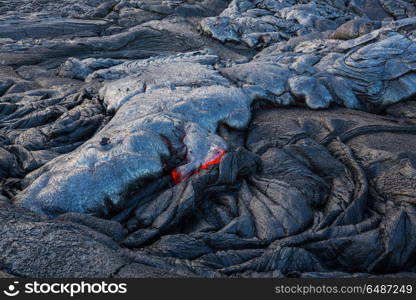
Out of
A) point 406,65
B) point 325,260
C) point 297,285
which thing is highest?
point 406,65

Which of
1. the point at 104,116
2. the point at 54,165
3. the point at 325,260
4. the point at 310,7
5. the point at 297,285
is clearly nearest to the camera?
the point at 297,285

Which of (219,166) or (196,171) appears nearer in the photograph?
(219,166)

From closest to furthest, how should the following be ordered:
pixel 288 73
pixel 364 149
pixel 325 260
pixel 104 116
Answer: pixel 325 260, pixel 364 149, pixel 104 116, pixel 288 73

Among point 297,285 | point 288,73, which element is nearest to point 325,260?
point 297,285

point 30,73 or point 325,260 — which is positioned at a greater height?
point 30,73

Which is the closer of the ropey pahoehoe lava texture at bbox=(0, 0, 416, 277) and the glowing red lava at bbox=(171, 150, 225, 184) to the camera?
the ropey pahoehoe lava texture at bbox=(0, 0, 416, 277)

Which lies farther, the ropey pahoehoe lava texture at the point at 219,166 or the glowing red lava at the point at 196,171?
the glowing red lava at the point at 196,171

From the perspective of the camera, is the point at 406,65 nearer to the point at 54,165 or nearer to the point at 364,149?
the point at 364,149

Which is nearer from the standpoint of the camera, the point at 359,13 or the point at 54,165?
the point at 54,165
